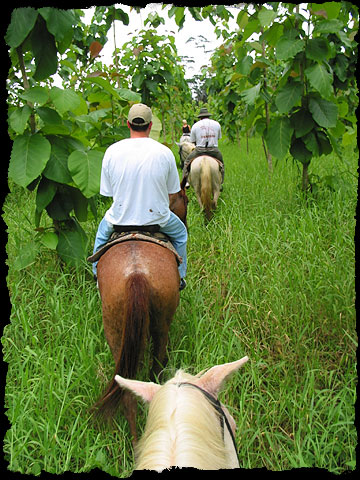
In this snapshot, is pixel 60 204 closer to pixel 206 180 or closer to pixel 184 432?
pixel 206 180

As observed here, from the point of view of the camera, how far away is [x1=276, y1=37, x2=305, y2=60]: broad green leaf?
397 cm

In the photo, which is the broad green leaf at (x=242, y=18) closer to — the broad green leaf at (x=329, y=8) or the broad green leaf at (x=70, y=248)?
the broad green leaf at (x=329, y=8)

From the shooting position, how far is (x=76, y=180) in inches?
119

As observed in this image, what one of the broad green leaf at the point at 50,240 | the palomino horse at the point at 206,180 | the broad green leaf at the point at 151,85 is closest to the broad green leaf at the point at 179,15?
the broad green leaf at the point at 50,240

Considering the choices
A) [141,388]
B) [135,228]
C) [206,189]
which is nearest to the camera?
[141,388]

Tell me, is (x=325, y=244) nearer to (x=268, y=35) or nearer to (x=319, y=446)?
(x=319, y=446)

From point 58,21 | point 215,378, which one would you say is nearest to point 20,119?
point 58,21

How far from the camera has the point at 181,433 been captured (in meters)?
1.00

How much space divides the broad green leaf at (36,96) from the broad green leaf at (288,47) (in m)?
2.35

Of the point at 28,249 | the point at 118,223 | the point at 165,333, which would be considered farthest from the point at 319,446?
the point at 28,249

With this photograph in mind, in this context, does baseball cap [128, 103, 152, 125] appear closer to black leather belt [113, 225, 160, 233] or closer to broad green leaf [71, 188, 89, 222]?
black leather belt [113, 225, 160, 233]

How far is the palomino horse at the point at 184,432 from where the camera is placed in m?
0.95

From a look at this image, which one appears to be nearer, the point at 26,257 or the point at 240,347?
the point at 240,347

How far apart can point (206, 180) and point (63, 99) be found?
3.01 m
